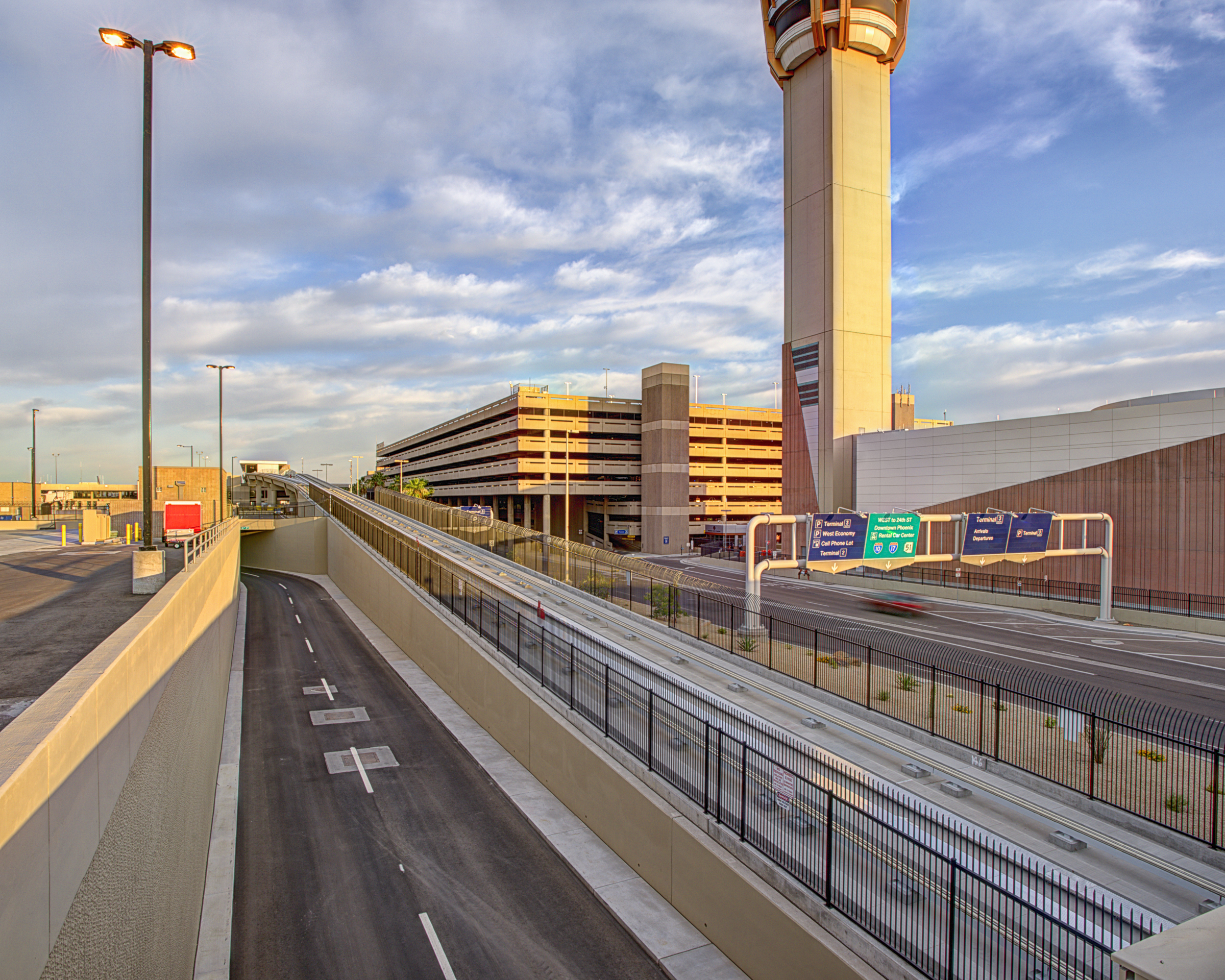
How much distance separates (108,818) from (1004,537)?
35.9 meters

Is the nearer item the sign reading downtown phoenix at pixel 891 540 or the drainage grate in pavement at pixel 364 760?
the drainage grate in pavement at pixel 364 760

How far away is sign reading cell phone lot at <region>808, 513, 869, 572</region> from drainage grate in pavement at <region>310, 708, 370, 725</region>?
1751 cm

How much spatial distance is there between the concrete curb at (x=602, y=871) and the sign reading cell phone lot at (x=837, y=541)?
14.4m

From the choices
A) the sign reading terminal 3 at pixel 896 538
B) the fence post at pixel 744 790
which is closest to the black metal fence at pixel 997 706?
the sign reading terminal 3 at pixel 896 538

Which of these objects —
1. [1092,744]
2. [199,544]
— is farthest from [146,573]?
[1092,744]

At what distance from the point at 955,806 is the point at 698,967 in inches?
206

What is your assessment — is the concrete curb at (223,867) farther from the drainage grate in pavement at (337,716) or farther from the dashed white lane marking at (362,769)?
the dashed white lane marking at (362,769)

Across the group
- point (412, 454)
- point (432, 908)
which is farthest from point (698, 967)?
point (412, 454)

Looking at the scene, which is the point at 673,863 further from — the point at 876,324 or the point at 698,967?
the point at 876,324

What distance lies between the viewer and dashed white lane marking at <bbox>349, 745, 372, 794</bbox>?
17641 mm

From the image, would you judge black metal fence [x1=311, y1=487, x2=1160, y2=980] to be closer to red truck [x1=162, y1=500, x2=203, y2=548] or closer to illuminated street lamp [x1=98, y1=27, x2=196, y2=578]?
illuminated street lamp [x1=98, y1=27, x2=196, y2=578]

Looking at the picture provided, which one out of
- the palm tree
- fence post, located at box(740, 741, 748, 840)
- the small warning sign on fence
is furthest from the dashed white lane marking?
the palm tree

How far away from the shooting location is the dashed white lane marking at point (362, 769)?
695 inches

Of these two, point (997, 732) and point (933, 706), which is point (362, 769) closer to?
point (933, 706)
